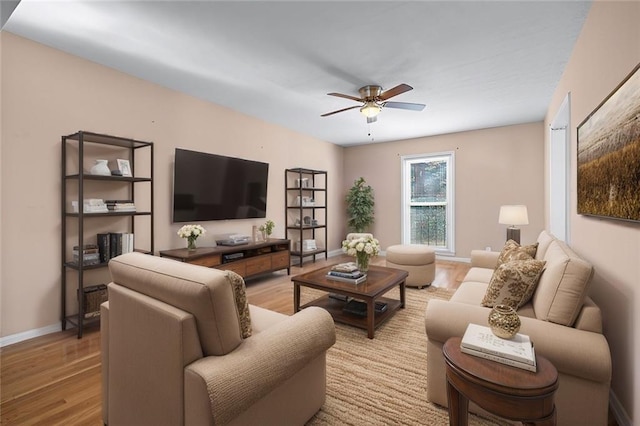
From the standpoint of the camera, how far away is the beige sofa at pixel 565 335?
53.2 inches

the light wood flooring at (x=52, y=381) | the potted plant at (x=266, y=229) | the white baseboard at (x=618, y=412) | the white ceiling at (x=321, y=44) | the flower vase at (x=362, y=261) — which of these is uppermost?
the white ceiling at (x=321, y=44)

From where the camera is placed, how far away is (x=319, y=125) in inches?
212

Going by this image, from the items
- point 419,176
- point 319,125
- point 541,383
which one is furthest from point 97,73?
point 419,176

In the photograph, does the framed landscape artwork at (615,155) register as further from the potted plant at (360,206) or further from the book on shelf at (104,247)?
the potted plant at (360,206)

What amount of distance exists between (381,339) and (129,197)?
307cm

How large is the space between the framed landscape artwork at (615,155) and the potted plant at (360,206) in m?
4.51

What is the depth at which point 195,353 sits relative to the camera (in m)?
1.16

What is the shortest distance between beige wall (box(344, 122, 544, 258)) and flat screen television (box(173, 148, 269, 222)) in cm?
303

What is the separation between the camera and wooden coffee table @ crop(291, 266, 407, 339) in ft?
8.53

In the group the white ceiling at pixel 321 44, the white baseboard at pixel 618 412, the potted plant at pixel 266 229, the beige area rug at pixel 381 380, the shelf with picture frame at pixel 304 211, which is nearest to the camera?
the white baseboard at pixel 618 412

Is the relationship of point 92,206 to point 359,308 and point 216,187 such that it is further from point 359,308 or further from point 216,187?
point 359,308


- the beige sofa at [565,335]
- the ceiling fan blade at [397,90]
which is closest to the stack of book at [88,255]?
the beige sofa at [565,335]

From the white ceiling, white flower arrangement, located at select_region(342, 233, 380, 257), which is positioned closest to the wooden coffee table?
white flower arrangement, located at select_region(342, 233, 380, 257)

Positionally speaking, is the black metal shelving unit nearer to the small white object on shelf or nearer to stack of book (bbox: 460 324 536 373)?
the small white object on shelf
